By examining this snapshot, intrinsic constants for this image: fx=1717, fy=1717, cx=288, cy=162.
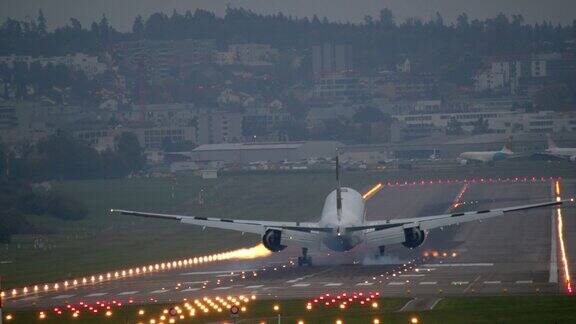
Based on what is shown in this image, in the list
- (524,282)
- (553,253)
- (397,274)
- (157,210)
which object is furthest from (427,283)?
(157,210)

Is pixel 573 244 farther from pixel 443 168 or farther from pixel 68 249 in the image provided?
pixel 443 168

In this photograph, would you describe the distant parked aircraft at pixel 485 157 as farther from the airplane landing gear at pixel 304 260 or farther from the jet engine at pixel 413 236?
the jet engine at pixel 413 236

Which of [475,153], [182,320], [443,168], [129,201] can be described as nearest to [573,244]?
[182,320]

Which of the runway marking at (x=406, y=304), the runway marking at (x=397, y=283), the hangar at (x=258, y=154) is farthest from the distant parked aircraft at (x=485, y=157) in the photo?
the runway marking at (x=406, y=304)

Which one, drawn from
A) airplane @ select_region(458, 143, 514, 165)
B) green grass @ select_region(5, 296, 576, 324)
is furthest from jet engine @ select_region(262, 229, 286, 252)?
airplane @ select_region(458, 143, 514, 165)

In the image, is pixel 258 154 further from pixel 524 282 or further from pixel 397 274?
pixel 524 282
